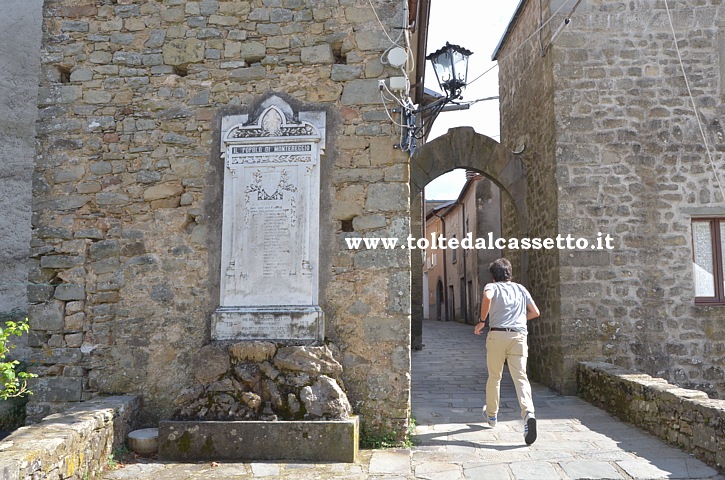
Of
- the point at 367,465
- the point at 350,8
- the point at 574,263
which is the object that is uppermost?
the point at 350,8

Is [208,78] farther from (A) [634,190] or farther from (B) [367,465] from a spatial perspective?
(A) [634,190]

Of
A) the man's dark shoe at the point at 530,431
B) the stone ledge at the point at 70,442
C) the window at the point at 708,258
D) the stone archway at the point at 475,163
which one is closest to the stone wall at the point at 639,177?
the window at the point at 708,258

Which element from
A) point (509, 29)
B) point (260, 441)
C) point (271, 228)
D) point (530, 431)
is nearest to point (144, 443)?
point (260, 441)

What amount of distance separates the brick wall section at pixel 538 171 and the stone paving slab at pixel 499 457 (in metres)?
1.84

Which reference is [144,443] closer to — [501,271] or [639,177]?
[501,271]

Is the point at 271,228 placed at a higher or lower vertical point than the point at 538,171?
lower

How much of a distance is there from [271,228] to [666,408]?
3.53 meters

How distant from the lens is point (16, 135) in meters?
8.67

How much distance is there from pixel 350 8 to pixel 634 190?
466 cm

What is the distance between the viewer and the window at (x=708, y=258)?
25.9 feet

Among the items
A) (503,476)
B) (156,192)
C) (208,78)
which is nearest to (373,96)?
(208,78)

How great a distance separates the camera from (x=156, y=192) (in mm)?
5391

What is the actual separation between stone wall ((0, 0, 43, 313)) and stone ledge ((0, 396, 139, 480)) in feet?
13.7

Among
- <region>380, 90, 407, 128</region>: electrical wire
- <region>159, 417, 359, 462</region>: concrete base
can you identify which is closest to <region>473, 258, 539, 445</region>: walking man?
<region>159, 417, 359, 462</region>: concrete base
